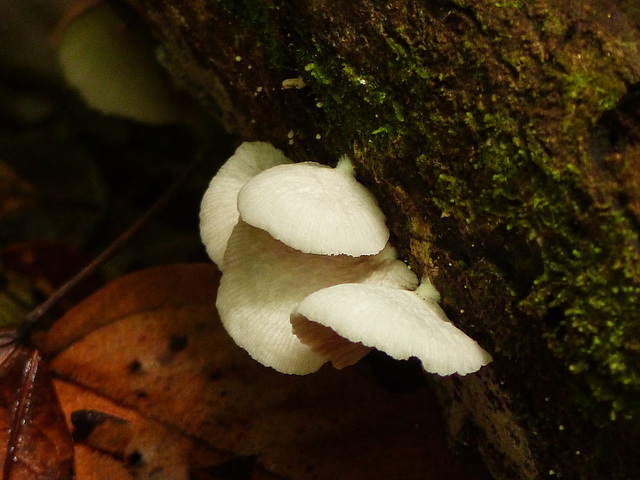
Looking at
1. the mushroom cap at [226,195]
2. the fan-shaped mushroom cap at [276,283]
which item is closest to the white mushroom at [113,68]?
the mushroom cap at [226,195]

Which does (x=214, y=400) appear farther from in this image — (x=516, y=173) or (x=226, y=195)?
(x=516, y=173)

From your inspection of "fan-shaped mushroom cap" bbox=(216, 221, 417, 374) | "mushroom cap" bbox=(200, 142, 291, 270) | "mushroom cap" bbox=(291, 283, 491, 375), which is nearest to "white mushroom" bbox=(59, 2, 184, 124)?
"mushroom cap" bbox=(200, 142, 291, 270)

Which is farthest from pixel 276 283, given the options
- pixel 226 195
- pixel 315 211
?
pixel 226 195

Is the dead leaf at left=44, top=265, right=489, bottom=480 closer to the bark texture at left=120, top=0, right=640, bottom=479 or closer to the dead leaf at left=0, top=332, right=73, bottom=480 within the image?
the dead leaf at left=0, top=332, right=73, bottom=480

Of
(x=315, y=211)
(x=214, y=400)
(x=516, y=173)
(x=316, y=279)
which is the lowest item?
(x=214, y=400)

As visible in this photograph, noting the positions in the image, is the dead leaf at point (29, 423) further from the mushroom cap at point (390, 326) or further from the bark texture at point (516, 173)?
the bark texture at point (516, 173)

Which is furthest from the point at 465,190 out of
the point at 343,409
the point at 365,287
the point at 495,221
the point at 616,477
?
the point at 343,409

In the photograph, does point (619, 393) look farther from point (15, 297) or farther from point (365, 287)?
point (15, 297)
